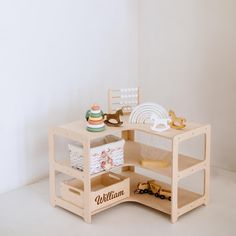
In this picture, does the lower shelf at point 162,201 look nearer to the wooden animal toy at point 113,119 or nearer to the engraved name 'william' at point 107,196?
the engraved name 'william' at point 107,196

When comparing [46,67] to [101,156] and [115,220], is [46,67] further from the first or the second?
[115,220]

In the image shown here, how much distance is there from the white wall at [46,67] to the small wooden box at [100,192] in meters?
0.43

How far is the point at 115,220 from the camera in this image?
86.2 inches

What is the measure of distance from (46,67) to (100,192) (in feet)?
2.83

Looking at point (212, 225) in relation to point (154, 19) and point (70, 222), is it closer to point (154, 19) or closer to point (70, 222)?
point (70, 222)

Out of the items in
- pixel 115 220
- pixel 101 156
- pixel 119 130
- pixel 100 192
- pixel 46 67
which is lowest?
pixel 115 220

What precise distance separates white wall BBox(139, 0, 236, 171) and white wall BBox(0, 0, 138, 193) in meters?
0.23

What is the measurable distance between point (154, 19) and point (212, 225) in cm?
153

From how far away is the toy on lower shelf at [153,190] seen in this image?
234 cm

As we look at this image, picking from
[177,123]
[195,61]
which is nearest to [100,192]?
[177,123]

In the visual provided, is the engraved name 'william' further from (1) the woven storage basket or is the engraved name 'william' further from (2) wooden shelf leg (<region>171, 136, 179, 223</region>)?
(2) wooden shelf leg (<region>171, 136, 179, 223</region>)

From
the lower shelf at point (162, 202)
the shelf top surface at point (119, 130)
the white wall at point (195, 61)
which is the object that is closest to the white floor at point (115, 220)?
the lower shelf at point (162, 202)

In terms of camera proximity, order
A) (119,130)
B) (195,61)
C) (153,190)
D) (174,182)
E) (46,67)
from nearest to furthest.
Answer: (174,182) < (119,130) < (153,190) < (46,67) < (195,61)

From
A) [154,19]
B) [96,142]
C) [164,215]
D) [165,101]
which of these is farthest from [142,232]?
[154,19]
